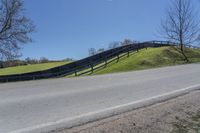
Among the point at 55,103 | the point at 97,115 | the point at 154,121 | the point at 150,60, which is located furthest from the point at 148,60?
the point at 154,121

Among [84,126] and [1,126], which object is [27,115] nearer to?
[1,126]

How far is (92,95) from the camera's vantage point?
11.0 meters

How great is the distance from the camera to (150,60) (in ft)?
128

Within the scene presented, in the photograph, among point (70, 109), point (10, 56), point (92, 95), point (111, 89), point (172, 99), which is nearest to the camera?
point (70, 109)

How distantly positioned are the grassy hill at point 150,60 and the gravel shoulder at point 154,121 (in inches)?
966

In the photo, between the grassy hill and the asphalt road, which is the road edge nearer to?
the asphalt road

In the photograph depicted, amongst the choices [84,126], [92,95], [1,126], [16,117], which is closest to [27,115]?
[16,117]

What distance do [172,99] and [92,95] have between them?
107 inches

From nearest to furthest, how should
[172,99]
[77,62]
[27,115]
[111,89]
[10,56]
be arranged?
[27,115] → [172,99] → [111,89] → [10,56] → [77,62]

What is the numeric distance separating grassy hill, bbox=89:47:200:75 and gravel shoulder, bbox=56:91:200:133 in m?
24.5

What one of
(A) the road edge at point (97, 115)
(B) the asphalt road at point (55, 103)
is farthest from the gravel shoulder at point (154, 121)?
(B) the asphalt road at point (55, 103)

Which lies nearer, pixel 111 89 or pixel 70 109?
pixel 70 109

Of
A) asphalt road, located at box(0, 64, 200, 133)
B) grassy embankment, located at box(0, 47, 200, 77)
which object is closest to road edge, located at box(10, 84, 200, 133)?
asphalt road, located at box(0, 64, 200, 133)

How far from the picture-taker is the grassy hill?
116ft
